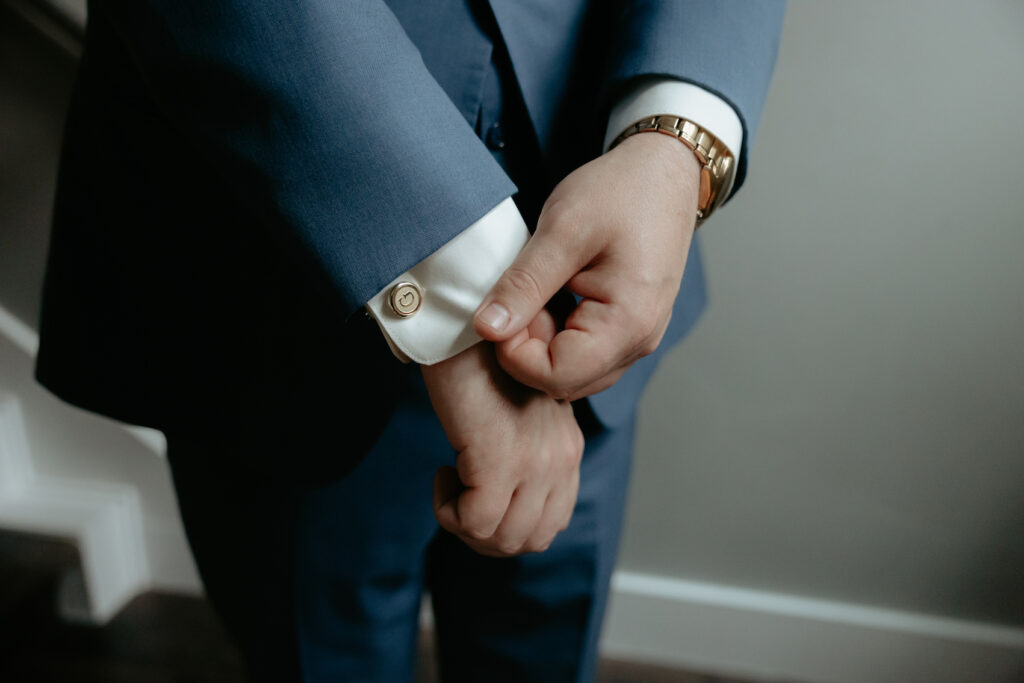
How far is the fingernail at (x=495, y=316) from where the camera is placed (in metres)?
0.40

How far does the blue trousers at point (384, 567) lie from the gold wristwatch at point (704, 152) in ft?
0.76

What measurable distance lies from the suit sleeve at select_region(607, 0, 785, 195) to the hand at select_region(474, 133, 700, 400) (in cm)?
7

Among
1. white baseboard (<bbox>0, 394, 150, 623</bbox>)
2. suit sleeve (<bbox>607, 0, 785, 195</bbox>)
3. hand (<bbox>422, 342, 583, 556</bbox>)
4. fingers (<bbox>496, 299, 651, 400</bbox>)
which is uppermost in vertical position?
suit sleeve (<bbox>607, 0, 785, 195</bbox>)

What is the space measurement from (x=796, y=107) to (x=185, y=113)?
0.77 metres

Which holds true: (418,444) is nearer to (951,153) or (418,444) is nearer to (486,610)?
(486,610)


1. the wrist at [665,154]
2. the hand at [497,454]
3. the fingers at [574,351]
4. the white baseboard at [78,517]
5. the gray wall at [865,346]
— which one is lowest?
the white baseboard at [78,517]

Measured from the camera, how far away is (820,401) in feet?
3.48

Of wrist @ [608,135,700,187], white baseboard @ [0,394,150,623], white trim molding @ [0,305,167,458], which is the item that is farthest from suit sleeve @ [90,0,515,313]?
white baseboard @ [0,394,150,623]

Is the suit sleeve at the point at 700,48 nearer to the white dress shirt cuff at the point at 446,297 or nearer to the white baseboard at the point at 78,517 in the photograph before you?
the white dress shirt cuff at the point at 446,297

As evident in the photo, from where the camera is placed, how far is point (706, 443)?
112 cm

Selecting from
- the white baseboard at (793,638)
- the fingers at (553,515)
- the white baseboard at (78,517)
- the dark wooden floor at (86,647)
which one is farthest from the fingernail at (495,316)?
the white baseboard at (78,517)

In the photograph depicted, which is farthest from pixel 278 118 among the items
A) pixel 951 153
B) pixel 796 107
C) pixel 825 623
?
pixel 825 623

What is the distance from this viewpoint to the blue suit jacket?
15.6 inches

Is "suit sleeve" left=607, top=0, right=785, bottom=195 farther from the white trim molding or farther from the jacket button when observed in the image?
the white trim molding
